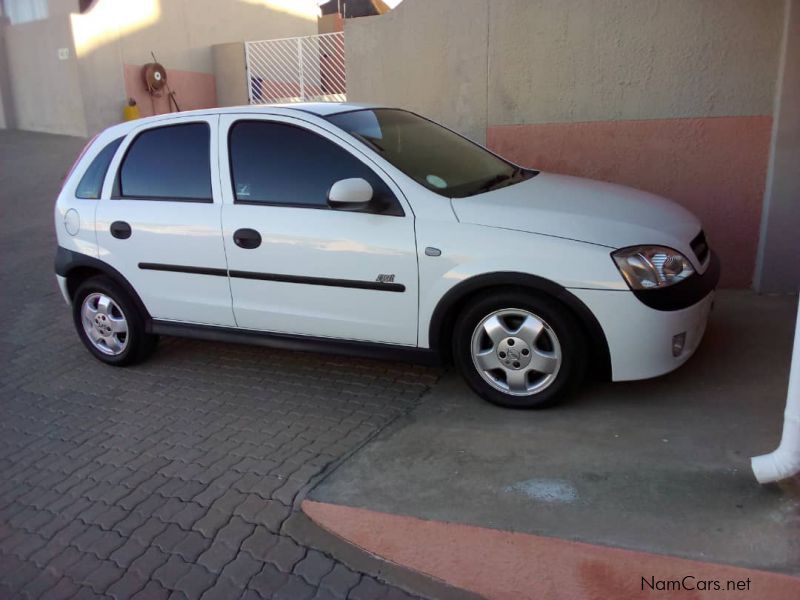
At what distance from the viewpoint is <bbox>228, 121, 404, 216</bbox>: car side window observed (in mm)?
4156

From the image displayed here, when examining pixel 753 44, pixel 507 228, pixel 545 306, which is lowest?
pixel 545 306

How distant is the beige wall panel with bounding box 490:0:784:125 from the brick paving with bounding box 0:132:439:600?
3004mm

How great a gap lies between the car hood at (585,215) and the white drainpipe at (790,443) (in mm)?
1005

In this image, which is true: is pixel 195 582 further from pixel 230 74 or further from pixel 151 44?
pixel 230 74

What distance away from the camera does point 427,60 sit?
693 cm

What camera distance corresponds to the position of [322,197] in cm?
420

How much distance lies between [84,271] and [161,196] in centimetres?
99

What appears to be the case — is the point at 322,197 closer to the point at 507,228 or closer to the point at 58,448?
the point at 507,228

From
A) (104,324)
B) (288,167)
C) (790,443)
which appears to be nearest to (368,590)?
(790,443)

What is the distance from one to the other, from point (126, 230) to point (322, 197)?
4.95 feet

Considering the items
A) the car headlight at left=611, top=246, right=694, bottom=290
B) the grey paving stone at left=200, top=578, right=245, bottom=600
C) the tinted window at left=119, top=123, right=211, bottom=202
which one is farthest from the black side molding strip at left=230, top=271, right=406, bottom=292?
the grey paving stone at left=200, top=578, right=245, bottom=600

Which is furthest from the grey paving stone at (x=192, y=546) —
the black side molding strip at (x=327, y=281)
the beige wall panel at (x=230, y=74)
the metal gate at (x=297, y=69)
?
the beige wall panel at (x=230, y=74)

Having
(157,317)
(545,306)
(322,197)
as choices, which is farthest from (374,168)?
(157,317)

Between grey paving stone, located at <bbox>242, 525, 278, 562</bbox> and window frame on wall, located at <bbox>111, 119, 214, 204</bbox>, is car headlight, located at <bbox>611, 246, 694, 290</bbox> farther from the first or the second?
window frame on wall, located at <bbox>111, 119, 214, 204</bbox>
